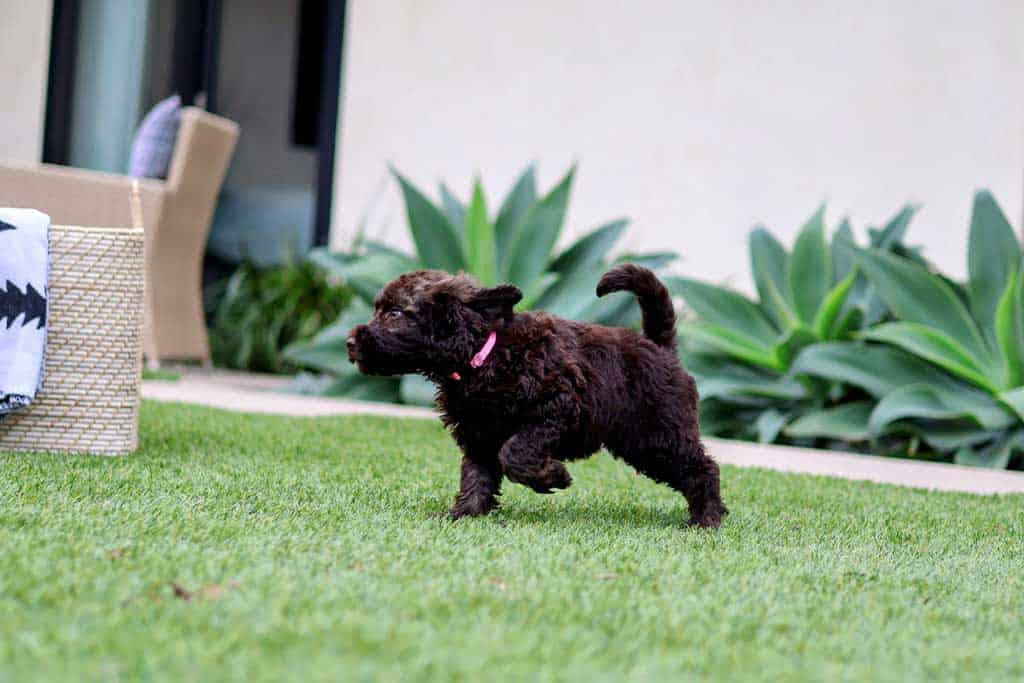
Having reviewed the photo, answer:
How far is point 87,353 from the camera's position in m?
3.43

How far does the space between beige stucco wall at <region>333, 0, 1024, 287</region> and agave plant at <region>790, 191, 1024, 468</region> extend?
55.5 inches

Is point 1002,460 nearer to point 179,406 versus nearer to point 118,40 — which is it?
point 179,406

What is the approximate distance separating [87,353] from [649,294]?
1.62m

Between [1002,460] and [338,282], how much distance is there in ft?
14.5

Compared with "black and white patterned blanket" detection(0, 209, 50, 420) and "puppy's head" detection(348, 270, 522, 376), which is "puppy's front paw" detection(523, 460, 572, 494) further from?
"black and white patterned blanket" detection(0, 209, 50, 420)

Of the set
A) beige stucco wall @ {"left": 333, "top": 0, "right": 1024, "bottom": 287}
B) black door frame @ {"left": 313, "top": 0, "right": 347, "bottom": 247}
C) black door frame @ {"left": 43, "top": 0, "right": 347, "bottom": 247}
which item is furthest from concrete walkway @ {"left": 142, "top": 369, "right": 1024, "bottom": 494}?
black door frame @ {"left": 43, "top": 0, "right": 347, "bottom": 247}

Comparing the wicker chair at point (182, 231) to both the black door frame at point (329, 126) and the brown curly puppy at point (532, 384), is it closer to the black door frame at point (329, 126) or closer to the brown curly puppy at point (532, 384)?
the black door frame at point (329, 126)

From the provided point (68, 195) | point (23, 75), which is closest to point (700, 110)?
point (68, 195)

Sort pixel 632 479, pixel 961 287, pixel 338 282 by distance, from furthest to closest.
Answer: pixel 338 282 < pixel 961 287 < pixel 632 479

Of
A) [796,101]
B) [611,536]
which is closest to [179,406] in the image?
[611,536]

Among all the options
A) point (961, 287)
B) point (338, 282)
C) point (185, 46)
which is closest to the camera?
point (961, 287)

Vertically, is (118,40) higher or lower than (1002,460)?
higher

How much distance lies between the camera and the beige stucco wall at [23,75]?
938cm

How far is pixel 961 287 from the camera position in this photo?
4.98 meters
